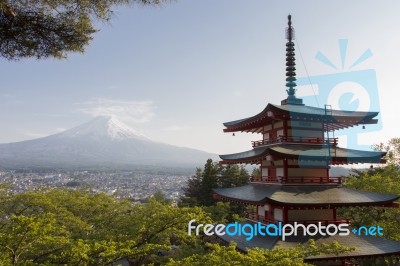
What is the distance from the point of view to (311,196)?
50.7ft

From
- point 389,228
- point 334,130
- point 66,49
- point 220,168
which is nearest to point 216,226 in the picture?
point 334,130

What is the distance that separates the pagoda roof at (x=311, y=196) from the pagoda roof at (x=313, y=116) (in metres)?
3.42

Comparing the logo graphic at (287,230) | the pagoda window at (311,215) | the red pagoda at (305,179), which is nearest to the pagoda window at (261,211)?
the red pagoda at (305,179)

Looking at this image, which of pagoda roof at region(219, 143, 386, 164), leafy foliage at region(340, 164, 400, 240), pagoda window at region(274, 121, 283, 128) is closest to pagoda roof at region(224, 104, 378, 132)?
pagoda window at region(274, 121, 283, 128)

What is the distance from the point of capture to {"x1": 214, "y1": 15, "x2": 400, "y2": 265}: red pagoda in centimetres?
1470

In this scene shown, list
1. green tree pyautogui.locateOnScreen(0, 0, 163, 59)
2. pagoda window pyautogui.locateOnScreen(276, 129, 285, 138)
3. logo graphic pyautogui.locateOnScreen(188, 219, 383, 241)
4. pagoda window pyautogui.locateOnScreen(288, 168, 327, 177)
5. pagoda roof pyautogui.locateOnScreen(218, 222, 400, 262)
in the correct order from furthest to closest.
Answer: pagoda window pyautogui.locateOnScreen(276, 129, 285, 138)
pagoda window pyautogui.locateOnScreen(288, 168, 327, 177)
logo graphic pyautogui.locateOnScreen(188, 219, 383, 241)
pagoda roof pyautogui.locateOnScreen(218, 222, 400, 262)
green tree pyautogui.locateOnScreen(0, 0, 163, 59)

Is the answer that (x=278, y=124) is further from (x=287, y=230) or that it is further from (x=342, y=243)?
(x=342, y=243)

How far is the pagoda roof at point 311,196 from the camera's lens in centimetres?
1472

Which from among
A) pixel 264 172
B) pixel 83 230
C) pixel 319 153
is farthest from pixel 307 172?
pixel 83 230

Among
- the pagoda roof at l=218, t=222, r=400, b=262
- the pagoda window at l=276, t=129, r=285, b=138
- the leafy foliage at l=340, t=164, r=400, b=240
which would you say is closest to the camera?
the pagoda roof at l=218, t=222, r=400, b=262

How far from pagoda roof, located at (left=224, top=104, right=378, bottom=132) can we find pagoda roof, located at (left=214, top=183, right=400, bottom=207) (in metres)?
3.42

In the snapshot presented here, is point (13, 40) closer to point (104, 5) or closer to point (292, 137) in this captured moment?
point (104, 5)

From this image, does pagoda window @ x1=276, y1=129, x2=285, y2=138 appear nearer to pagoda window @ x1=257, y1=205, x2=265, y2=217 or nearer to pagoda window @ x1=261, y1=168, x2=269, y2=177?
pagoda window @ x1=261, y1=168, x2=269, y2=177

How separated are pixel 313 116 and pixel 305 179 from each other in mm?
3221
